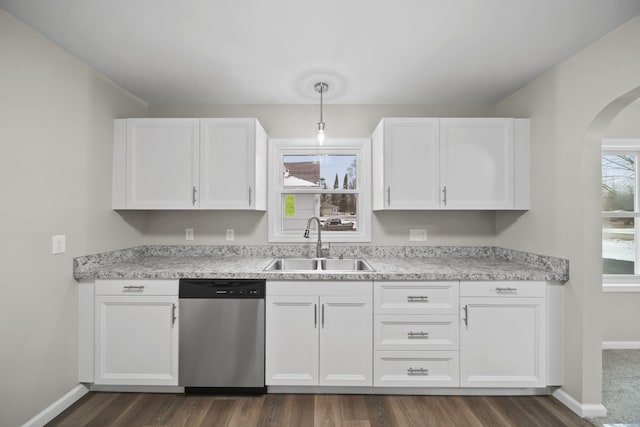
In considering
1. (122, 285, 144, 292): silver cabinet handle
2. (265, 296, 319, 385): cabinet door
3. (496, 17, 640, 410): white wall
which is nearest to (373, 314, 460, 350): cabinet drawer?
(265, 296, 319, 385): cabinet door

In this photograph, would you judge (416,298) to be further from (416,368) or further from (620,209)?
(620,209)

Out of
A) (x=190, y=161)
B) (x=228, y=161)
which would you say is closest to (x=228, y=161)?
(x=228, y=161)

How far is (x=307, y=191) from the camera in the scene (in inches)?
123

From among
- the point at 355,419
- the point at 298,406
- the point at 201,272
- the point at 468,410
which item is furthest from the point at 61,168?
the point at 468,410

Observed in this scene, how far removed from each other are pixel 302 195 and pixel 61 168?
188cm

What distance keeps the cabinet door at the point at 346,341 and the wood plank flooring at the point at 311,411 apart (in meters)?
0.16

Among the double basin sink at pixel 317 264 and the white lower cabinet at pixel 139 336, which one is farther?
the double basin sink at pixel 317 264

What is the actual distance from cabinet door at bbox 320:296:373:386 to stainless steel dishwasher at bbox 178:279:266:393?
0.45 metres

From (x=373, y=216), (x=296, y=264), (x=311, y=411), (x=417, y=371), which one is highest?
(x=373, y=216)

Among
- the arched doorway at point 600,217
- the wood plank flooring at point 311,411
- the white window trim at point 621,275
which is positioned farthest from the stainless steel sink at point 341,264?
the white window trim at point 621,275

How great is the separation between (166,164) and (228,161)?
0.52m

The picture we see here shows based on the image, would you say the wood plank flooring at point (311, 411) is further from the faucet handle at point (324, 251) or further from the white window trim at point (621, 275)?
the white window trim at point (621, 275)

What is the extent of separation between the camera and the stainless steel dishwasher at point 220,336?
2254 mm

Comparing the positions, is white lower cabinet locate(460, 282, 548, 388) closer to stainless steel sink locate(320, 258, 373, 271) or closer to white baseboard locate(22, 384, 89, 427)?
stainless steel sink locate(320, 258, 373, 271)
